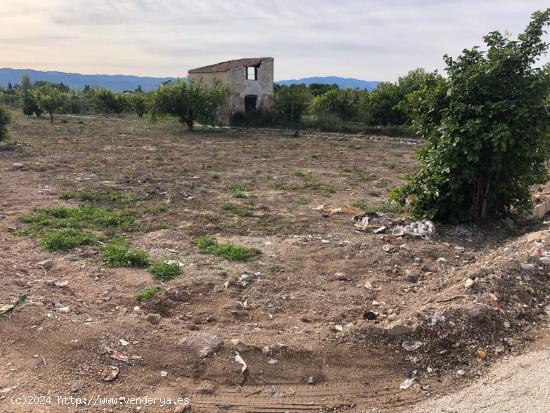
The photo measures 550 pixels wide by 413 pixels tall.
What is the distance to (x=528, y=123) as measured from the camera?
18.7ft

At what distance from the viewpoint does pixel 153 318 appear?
12.4 ft

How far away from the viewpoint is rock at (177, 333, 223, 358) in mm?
3324

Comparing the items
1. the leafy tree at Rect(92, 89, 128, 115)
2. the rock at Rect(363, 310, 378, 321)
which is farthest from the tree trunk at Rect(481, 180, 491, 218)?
the leafy tree at Rect(92, 89, 128, 115)

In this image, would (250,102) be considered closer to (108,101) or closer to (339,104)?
(339,104)

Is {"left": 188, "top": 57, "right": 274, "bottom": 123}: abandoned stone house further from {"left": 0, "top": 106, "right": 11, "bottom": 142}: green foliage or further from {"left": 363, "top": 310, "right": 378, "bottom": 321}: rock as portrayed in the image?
{"left": 363, "top": 310, "right": 378, "bottom": 321}: rock

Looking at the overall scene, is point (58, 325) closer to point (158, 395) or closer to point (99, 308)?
point (99, 308)

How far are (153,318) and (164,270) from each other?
0.97 m

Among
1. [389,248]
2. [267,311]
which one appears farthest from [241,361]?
[389,248]

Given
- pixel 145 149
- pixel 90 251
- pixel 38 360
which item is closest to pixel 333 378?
pixel 38 360

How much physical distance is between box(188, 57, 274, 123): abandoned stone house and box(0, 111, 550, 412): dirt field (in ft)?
62.5

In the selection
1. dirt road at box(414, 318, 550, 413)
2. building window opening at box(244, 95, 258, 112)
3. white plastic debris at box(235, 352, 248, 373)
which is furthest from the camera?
building window opening at box(244, 95, 258, 112)

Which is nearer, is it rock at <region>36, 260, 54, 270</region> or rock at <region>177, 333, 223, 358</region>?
rock at <region>177, 333, 223, 358</region>

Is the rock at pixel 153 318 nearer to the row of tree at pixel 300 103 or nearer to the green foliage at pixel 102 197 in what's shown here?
the green foliage at pixel 102 197

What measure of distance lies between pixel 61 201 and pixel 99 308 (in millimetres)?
4317
